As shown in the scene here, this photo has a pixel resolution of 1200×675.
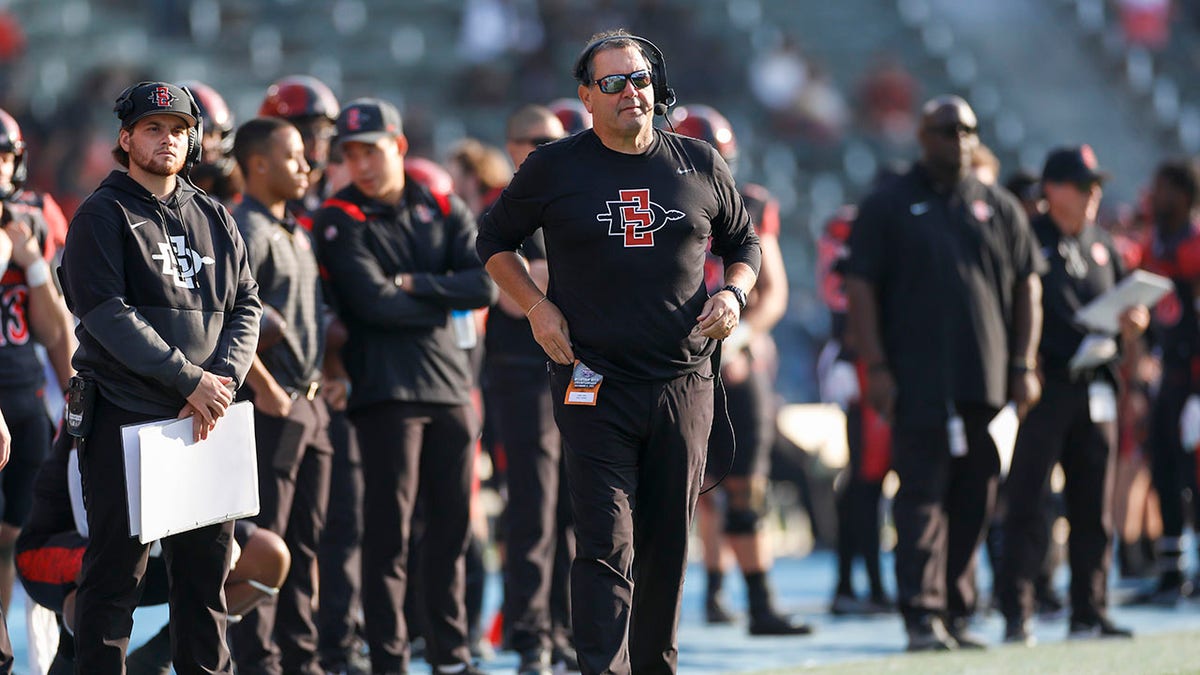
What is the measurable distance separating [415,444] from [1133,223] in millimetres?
7148

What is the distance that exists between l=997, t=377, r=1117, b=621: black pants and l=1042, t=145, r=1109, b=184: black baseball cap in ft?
3.15

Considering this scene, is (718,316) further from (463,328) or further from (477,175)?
(477,175)

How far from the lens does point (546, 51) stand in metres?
20.0

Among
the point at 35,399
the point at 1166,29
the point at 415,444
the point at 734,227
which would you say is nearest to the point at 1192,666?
the point at 734,227

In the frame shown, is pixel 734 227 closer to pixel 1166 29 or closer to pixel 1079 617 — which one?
pixel 1079 617

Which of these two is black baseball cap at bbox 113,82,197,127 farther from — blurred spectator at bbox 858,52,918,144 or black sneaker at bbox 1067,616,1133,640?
blurred spectator at bbox 858,52,918,144

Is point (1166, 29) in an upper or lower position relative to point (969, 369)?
upper

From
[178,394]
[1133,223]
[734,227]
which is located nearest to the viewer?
[178,394]

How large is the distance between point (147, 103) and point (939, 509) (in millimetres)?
4230

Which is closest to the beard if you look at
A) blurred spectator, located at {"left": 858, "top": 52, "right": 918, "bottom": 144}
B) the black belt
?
the black belt

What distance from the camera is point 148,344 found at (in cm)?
524

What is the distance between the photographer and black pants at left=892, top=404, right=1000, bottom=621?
797 centimetres

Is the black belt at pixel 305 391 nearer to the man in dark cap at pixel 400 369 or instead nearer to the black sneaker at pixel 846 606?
the man in dark cap at pixel 400 369

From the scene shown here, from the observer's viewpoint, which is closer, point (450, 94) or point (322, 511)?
point (322, 511)
